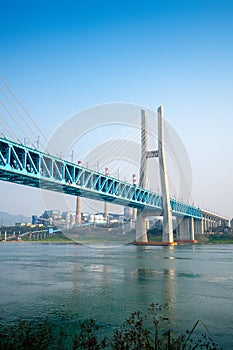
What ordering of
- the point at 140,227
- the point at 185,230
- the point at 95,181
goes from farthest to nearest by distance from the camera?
1. the point at 185,230
2. the point at 140,227
3. the point at 95,181

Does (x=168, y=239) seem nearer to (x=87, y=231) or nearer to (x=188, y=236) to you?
(x=188, y=236)

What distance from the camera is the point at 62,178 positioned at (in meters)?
45.0

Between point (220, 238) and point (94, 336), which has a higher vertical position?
point (220, 238)

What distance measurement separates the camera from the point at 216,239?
107 m

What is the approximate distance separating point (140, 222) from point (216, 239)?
40404 mm

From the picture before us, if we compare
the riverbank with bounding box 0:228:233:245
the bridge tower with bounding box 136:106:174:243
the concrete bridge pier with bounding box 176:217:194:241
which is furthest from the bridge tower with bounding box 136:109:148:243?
the concrete bridge pier with bounding box 176:217:194:241

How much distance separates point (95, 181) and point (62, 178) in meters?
9.49

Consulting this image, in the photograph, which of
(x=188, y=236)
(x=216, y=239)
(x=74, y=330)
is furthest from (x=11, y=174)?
(x=216, y=239)

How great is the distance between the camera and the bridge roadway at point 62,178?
3600cm

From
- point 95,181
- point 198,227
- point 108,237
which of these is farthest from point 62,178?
point 198,227

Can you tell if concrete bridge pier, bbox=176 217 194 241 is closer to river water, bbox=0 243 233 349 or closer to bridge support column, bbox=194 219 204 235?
bridge support column, bbox=194 219 204 235


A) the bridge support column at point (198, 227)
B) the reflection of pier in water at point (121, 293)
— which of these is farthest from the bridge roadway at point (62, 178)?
the bridge support column at point (198, 227)

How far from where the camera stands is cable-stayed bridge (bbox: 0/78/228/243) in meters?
37.1

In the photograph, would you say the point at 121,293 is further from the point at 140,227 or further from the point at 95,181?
the point at 140,227
